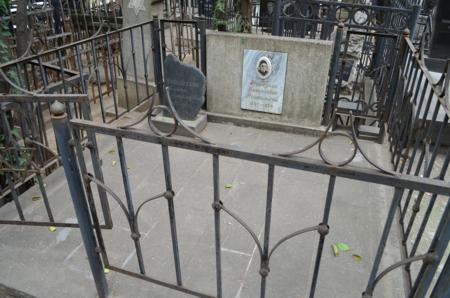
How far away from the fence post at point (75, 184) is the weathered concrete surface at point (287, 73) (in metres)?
3.11

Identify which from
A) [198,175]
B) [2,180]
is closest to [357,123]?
[198,175]

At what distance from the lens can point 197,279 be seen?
2.62 metres

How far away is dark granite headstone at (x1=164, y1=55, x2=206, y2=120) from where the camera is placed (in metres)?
4.52

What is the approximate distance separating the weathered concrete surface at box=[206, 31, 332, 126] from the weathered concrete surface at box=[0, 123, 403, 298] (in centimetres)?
99

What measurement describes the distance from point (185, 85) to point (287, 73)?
1.28 m

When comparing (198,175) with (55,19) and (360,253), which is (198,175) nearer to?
(360,253)

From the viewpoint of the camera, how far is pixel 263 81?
465 cm

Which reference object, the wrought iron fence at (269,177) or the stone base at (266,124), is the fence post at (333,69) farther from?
the wrought iron fence at (269,177)

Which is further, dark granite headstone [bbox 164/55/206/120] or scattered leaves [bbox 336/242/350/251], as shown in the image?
dark granite headstone [bbox 164/55/206/120]

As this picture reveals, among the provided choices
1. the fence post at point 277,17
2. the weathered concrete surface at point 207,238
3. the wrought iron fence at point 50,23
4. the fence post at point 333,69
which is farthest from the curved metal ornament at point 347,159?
the wrought iron fence at point 50,23

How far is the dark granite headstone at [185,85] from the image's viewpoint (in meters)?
4.52

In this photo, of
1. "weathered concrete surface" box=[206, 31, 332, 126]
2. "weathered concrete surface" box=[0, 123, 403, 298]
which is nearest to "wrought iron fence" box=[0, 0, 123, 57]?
"weathered concrete surface" box=[206, 31, 332, 126]

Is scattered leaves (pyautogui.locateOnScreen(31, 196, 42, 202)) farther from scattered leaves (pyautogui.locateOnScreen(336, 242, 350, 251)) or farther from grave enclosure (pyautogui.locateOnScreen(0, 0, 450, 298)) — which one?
scattered leaves (pyautogui.locateOnScreen(336, 242, 350, 251))

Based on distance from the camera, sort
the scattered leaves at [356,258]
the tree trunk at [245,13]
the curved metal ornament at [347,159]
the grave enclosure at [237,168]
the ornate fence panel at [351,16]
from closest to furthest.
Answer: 1. the curved metal ornament at [347,159]
2. the grave enclosure at [237,168]
3. the scattered leaves at [356,258]
4. the ornate fence panel at [351,16]
5. the tree trunk at [245,13]
